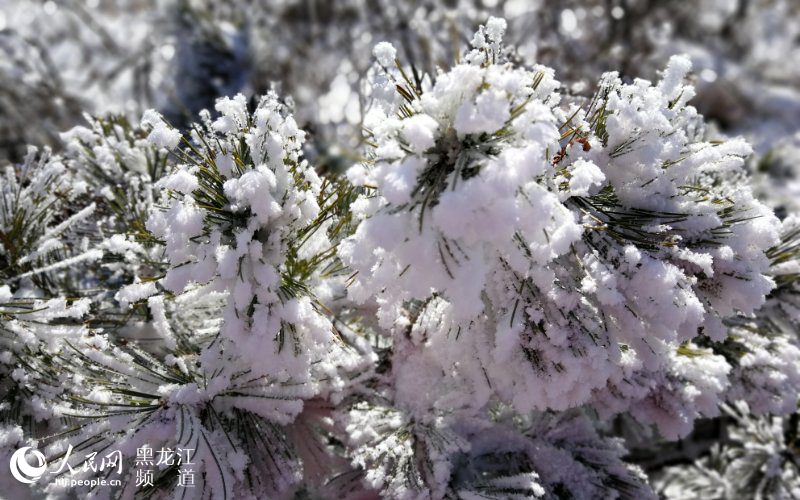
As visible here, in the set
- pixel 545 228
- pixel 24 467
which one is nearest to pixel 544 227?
pixel 545 228

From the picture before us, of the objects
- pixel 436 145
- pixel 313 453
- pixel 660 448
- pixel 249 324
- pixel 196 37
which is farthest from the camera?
pixel 196 37

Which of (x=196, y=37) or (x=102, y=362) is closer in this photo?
(x=102, y=362)

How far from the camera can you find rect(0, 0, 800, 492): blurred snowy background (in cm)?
294

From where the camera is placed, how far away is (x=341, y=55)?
5254mm

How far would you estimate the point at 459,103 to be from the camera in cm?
96

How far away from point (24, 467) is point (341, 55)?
4587mm

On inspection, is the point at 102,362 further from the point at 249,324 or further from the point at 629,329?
the point at 629,329

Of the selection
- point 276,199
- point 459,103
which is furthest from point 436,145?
point 276,199

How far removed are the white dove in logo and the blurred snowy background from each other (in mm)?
1335

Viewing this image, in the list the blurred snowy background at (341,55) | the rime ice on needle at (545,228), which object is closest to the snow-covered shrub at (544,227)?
the rime ice on needle at (545,228)

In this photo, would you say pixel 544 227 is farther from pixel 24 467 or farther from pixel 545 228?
pixel 24 467

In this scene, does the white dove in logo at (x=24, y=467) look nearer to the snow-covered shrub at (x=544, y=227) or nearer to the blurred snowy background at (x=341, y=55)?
the snow-covered shrub at (x=544, y=227)

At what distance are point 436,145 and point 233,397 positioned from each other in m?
0.70

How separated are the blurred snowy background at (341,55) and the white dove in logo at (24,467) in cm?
134
